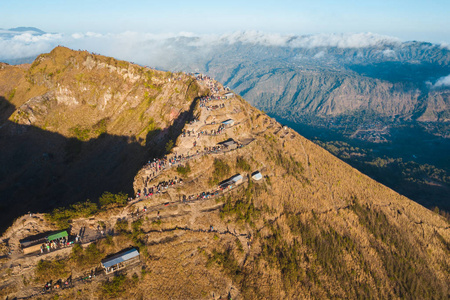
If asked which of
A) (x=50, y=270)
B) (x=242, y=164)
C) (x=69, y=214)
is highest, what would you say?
(x=69, y=214)

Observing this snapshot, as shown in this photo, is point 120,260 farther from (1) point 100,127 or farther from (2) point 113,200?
(1) point 100,127

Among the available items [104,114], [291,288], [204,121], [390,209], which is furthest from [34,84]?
[390,209]

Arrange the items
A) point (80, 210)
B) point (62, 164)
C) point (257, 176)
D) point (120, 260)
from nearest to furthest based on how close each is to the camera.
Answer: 1. point (120, 260)
2. point (80, 210)
3. point (257, 176)
4. point (62, 164)

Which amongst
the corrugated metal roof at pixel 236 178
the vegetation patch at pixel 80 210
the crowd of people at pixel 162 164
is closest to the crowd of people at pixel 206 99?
the crowd of people at pixel 162 164

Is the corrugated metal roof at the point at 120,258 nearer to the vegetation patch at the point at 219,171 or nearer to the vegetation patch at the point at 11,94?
the vegetation patch at the point at 219,171

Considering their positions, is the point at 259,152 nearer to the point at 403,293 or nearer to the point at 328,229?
the point at 328,229

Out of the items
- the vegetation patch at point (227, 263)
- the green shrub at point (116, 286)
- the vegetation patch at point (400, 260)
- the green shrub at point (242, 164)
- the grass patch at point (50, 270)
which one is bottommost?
the vegetation patch at point (400, 260)

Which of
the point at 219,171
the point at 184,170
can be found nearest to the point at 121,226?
the point at 184,170
